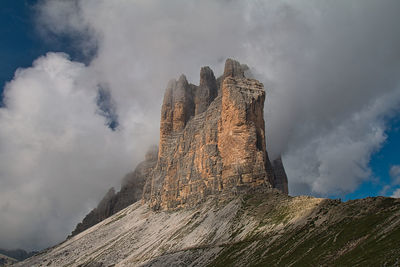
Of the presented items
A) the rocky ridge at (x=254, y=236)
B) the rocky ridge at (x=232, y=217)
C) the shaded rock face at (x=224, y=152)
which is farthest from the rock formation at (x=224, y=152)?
the rocky ridge at (x=254, y=236)

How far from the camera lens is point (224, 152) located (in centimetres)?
14438

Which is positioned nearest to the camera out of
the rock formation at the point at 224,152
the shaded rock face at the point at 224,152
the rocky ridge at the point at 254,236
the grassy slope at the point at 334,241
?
the grassy slope at the point at 334,241

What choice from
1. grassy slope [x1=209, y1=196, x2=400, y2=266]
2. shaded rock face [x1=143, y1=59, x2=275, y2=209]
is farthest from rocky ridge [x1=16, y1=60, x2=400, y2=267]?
shaded rock face [x1=143, y1=59, x2=275, y2=209]

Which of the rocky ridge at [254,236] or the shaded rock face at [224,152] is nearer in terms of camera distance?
the rocky ridge at [254,236]

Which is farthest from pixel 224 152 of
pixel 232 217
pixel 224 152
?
pixel 232 217

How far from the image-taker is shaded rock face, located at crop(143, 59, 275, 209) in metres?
134

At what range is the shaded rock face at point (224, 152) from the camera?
134125mm

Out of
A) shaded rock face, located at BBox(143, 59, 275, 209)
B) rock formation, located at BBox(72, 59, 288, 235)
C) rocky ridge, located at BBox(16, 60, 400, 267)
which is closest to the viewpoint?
rocky ridge, located at BBox(16, 60, 400, 267)

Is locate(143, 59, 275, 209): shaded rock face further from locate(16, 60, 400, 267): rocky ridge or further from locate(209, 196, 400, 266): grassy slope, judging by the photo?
locate(209, 196, 400, 266): grassy slope

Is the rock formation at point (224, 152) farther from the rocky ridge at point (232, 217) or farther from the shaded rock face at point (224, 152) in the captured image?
the rocky ridge at point (232, 217)

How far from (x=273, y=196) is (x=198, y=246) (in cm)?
2606

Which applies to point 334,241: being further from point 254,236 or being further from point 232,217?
point 232,217

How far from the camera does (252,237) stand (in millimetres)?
86312

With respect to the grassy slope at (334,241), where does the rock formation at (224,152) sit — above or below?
above
